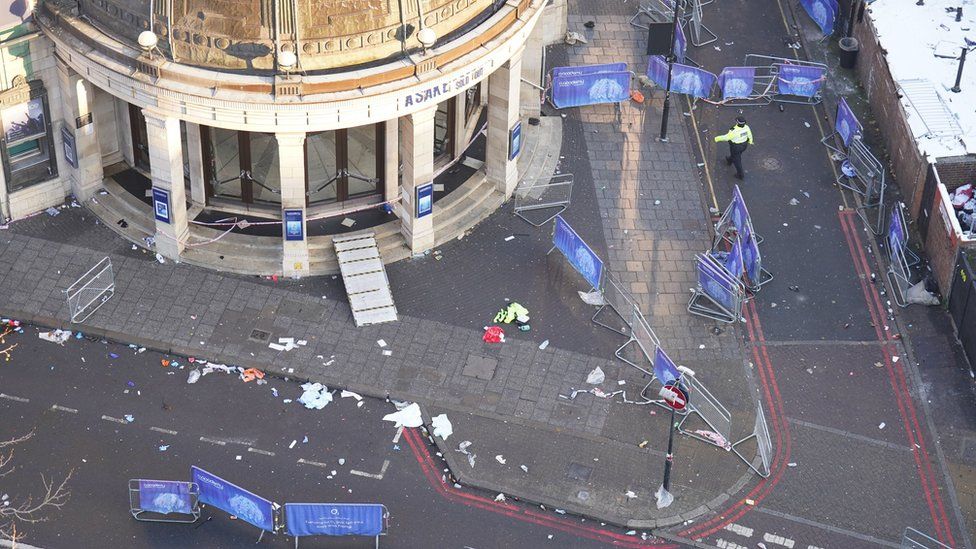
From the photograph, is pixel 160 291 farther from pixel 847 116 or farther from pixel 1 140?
pixel 847 116

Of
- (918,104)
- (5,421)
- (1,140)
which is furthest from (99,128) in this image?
(918,104)

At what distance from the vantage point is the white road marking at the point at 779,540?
47.6 metres

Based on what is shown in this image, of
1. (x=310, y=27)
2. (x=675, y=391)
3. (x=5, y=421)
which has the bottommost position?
(x=5, y=421)

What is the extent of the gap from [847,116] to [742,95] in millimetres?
4280

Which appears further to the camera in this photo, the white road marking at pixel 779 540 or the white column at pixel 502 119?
the white column at pixel 502 119

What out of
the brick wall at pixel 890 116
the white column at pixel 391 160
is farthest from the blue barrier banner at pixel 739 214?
the white column at pixel 391 160

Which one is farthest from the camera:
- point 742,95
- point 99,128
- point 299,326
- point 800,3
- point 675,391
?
point 800,3

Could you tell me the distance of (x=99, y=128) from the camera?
57.4 m

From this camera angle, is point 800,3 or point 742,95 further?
point 800,3

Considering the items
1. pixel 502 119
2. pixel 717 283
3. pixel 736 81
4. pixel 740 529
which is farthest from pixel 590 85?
pixel 740 529

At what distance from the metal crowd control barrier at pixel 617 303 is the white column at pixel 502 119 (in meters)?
5.40

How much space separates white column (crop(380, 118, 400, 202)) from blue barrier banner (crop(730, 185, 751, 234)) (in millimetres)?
10836

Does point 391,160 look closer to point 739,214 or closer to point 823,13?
point 739,214

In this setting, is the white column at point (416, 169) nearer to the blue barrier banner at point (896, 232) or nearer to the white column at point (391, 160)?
the white column at point (391, 160)
